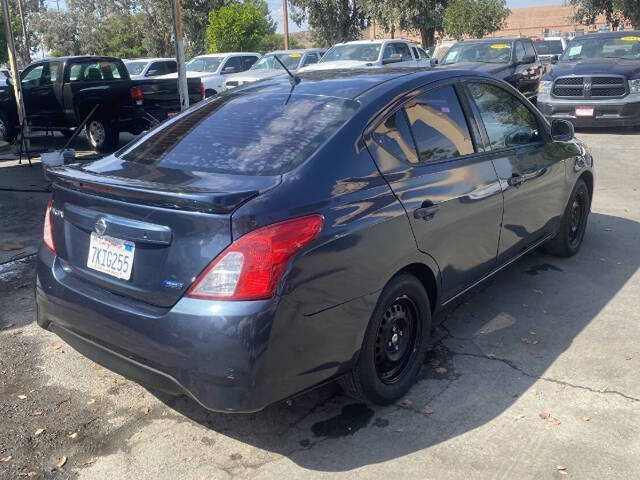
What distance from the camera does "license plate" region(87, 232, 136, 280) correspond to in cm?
304

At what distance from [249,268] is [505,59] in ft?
45.2

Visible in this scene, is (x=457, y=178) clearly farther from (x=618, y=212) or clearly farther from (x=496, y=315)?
(x=618, y=212)

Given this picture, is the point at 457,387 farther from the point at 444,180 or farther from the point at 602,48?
the point at 602,48

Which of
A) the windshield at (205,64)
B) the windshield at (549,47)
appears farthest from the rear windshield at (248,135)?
the windshield at (549,47)

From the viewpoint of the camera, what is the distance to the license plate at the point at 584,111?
12553 mm

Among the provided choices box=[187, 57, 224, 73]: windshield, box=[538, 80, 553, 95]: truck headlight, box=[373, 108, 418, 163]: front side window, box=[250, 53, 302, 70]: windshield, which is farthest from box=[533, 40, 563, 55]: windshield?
box=[373, 108, 418, 163]: front side window

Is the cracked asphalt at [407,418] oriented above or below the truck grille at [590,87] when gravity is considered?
below

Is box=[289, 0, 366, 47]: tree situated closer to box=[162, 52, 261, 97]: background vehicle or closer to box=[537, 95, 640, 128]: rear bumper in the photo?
Answer: box=[162, 52, 261, 97]: background vehicle

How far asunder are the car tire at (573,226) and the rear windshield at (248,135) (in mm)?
2834

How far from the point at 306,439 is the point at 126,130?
1023 cm

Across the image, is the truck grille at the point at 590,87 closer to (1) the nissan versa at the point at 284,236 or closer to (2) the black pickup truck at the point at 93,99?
(2) the black pickup truck at the point at 93,99

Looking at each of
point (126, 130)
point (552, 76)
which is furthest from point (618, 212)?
point (126, 130)

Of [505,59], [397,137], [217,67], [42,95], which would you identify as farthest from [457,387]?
[217,67]

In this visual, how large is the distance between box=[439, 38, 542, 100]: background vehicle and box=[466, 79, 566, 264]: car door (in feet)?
32.8
